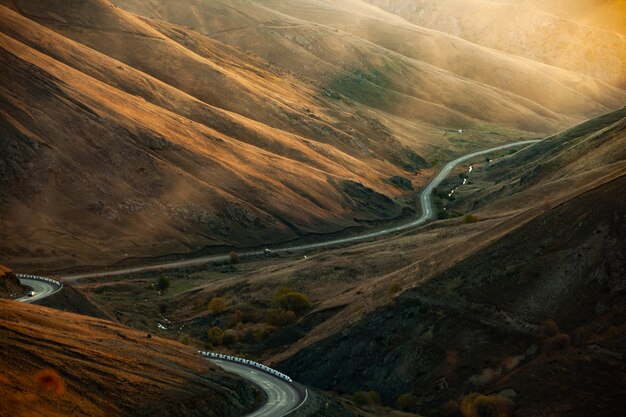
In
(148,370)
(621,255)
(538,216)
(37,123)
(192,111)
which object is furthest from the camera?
(192,111)

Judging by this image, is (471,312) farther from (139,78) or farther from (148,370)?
(139,78)

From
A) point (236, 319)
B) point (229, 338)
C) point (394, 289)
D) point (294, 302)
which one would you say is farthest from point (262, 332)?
point (394, 289)

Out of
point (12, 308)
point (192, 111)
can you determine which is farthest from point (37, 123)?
point (12, 308)

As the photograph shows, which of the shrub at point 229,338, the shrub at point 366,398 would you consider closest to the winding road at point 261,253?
the shrub at point 366,398

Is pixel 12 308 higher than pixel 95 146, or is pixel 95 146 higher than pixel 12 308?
pixel 95 146

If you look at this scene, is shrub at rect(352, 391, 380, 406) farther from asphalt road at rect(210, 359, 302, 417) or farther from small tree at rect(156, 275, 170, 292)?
small tree at rect(156, 275, 170, 292)

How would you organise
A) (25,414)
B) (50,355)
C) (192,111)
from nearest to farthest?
(25,414) → (50,355) → (192,111)

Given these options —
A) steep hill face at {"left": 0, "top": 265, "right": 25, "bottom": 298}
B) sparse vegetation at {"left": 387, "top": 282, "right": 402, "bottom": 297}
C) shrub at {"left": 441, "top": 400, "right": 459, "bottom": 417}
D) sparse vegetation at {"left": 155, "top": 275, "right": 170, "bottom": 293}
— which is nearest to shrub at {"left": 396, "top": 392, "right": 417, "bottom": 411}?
shrub at {"left": 441, "top": 400, "right": 459, "bottom": 417}

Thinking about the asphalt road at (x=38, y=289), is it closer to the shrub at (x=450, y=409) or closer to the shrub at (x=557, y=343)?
the shrub at (x=450, y=409)
